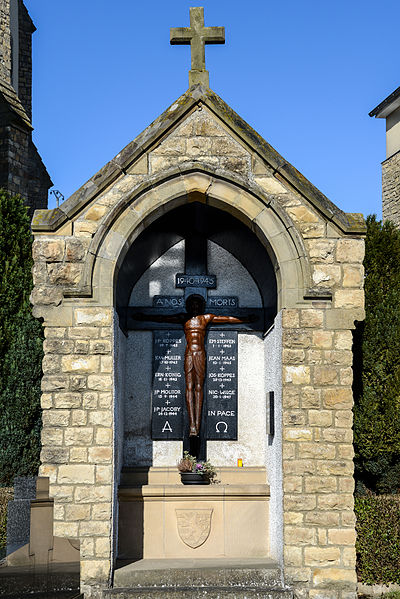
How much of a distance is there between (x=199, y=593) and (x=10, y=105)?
13.1 meters

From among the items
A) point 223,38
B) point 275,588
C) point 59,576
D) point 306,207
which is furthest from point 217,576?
point 223,38

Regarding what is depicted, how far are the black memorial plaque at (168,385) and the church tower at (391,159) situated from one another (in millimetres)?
14635

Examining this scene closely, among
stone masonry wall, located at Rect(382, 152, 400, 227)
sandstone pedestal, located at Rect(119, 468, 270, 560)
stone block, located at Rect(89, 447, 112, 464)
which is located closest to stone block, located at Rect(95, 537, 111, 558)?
stone block, located at Rect(89, 447, 112, 464)

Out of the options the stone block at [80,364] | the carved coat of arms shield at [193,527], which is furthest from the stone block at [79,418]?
the carved coat of arms shield at [193,527]

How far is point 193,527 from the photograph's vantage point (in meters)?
7.55

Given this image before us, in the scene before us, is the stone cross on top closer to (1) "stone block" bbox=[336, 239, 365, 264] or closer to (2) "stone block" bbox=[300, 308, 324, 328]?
(1) "stone block" bbox=[336, 239, 365, 264]

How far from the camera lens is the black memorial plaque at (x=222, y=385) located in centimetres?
812

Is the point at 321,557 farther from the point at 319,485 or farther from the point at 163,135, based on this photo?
the point at 163,135

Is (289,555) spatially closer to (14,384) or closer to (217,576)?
(217,576)

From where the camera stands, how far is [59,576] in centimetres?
627

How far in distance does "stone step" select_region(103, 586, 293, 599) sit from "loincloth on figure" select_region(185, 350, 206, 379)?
2.40m

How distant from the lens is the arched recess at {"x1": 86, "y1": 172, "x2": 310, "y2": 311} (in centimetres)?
698

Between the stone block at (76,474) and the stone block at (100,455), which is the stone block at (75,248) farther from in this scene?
the stone block at (76,474)

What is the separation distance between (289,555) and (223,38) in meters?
5.68
